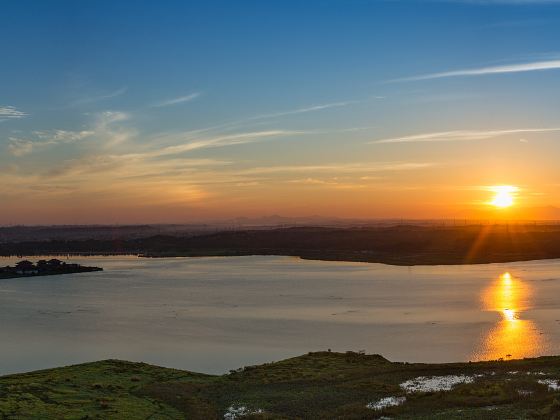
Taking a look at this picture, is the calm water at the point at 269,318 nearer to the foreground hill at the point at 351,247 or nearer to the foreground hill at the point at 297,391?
the foreground hill at the point at 297,391

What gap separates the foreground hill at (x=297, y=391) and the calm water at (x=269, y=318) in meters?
3.20

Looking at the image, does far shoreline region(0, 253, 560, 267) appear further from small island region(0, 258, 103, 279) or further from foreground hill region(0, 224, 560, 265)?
small island region(0, 258, 103, 279)

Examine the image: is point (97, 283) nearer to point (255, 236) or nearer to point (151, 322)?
point (151, 322)

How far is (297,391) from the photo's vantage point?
58.4 feet

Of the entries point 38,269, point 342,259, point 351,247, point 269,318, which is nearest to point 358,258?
point 342,259

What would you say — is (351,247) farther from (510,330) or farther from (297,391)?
(297,391)

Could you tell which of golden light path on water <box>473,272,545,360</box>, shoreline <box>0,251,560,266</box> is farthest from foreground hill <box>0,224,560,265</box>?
golden light path on water <box>473,272,545,360</box>

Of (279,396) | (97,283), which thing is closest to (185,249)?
(97,283)

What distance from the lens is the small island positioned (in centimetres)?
6544

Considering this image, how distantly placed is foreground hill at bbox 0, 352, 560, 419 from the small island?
160 feet

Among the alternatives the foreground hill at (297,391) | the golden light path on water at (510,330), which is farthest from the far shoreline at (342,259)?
the foreground hill at (297,391)

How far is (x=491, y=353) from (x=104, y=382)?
1500 cm

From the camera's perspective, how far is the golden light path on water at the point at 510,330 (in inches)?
943

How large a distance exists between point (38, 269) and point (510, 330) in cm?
5523
